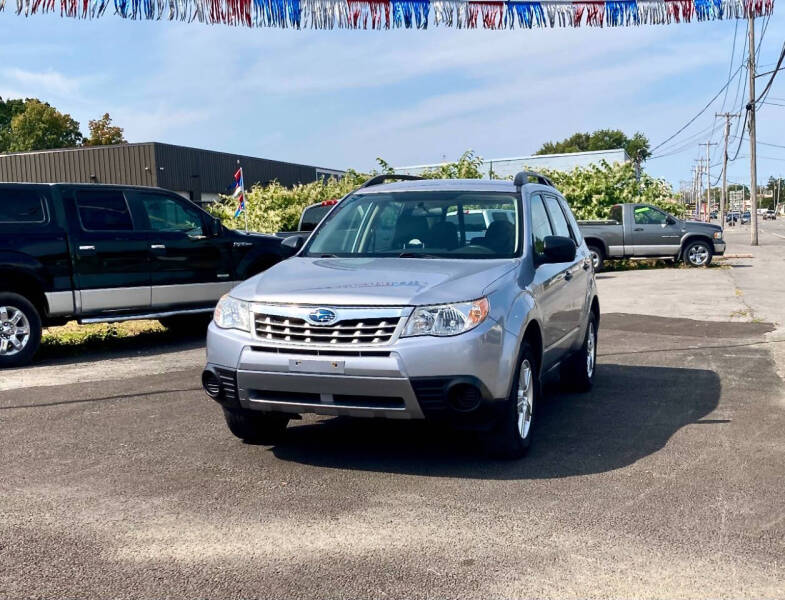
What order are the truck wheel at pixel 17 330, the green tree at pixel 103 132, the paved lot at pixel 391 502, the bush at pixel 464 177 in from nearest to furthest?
the paved lot at pixel 391 502 → the truck wheel at pixel 17 330 → the bush at pixel 464 177 → the green tree at pixel 103 132

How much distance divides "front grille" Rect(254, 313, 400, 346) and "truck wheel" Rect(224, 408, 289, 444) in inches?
30.7

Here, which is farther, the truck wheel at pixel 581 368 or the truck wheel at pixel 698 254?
the truck wheel at pixel 698 254

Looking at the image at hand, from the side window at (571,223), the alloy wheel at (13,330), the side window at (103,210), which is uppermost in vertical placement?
the side window at (103,210)

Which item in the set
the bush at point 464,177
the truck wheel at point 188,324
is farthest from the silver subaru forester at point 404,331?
the bush at point 464,177

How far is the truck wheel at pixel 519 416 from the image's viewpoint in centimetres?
542

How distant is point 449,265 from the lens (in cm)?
589

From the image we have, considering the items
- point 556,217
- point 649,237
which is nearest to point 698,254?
point 649,237

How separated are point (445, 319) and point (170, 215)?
7455 millimetres

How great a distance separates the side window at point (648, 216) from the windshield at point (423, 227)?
64.9 feet

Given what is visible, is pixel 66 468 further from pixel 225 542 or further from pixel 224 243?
pixel 224 243

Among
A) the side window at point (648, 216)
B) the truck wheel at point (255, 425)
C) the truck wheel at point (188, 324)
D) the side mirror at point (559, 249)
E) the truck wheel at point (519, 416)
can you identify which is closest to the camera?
the truck wheel at point (519, 416)

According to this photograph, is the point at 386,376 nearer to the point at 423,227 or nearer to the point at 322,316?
the point at 322,316

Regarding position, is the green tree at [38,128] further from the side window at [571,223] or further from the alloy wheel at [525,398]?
the alloy wheel at [525,398]

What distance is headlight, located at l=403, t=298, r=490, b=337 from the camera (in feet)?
16.9
